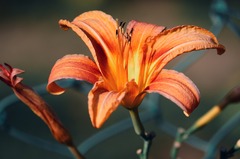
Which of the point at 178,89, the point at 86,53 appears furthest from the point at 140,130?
the point at 86,53

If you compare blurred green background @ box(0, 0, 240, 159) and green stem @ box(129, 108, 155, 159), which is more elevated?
green stem @ box(129, 108, 155, 159)

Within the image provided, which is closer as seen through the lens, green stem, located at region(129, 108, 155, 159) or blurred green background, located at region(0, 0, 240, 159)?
green stem, located at region(129, 108, 155, 159)

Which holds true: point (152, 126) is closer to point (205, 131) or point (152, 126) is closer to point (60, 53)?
point (205, 131)

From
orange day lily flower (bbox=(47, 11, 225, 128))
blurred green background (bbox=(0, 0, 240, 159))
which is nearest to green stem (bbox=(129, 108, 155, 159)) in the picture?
orange day lily flower (bbox=(47, 11, 225, 128))

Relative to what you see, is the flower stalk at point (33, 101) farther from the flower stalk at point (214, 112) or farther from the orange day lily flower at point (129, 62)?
the flower stalk at point (214, 112)

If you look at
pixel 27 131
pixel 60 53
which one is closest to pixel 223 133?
pixel 27 131

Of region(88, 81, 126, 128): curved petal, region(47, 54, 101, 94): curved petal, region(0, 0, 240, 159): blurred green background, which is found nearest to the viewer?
region(88, 81, 126, 128): curved petal

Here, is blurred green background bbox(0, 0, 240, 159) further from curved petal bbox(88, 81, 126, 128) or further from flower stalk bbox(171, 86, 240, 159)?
curved petal bbox(88, 81, 126, 128)
